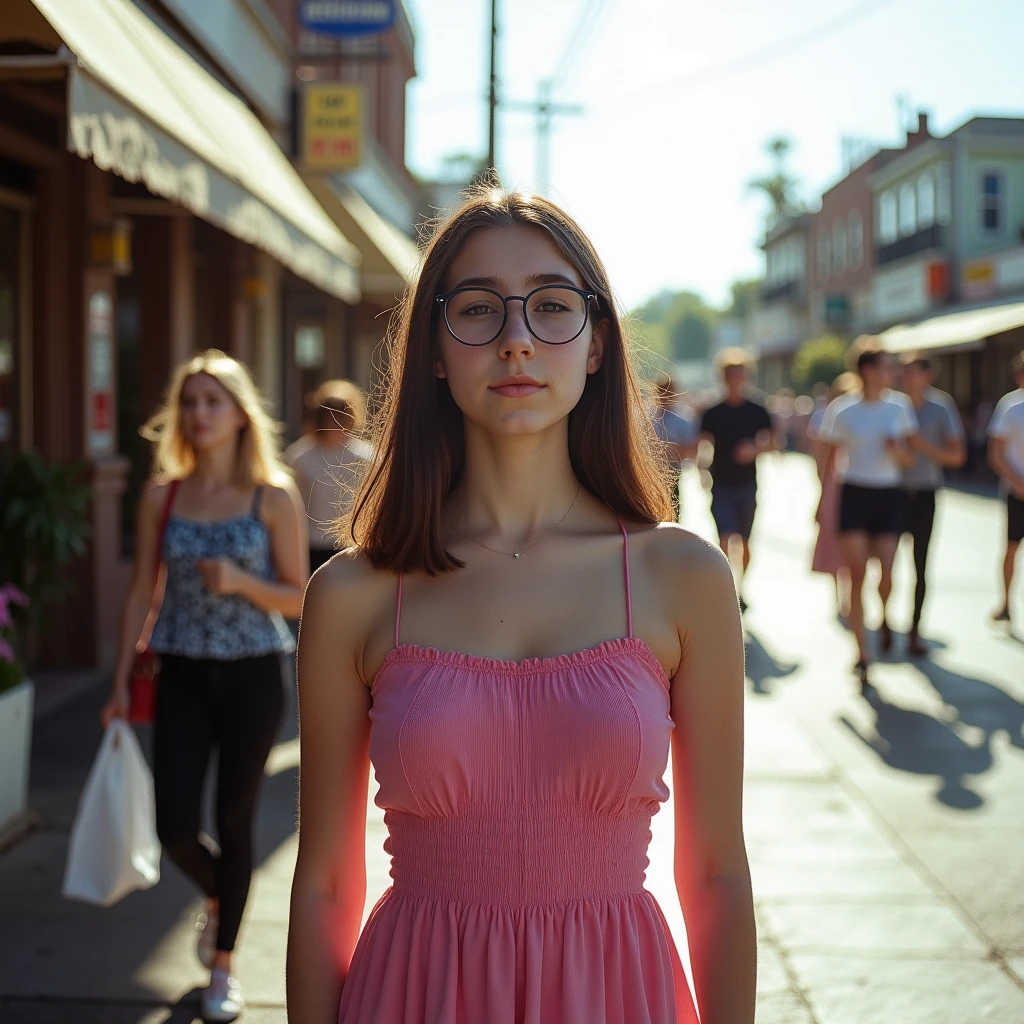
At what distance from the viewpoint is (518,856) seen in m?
2.00

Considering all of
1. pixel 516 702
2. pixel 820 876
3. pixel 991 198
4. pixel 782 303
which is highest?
pixel 991 198

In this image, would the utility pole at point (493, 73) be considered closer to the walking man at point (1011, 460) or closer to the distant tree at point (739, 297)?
the walking man at point (1011, 460)

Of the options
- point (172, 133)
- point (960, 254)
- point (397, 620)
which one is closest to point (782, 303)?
point (960, 254)

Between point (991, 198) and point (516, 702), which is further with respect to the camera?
point (991, 198)

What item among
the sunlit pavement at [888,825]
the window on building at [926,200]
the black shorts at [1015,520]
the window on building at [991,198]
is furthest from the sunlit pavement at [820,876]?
the window on building at [926,200]

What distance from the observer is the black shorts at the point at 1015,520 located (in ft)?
33.3

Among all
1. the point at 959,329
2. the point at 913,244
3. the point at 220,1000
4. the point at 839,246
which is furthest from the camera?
the point at 839,246

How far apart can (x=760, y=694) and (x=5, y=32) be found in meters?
5.70

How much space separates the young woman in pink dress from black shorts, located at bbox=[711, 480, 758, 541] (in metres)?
8.76

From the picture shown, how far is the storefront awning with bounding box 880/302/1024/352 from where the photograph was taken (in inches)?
1155

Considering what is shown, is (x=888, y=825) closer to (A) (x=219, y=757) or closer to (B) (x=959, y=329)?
(A) (x=219, y=757)

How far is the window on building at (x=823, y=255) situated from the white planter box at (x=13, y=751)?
52895 mm

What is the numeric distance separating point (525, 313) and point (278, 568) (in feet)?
8.39

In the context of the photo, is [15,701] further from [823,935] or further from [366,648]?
[366,648]
